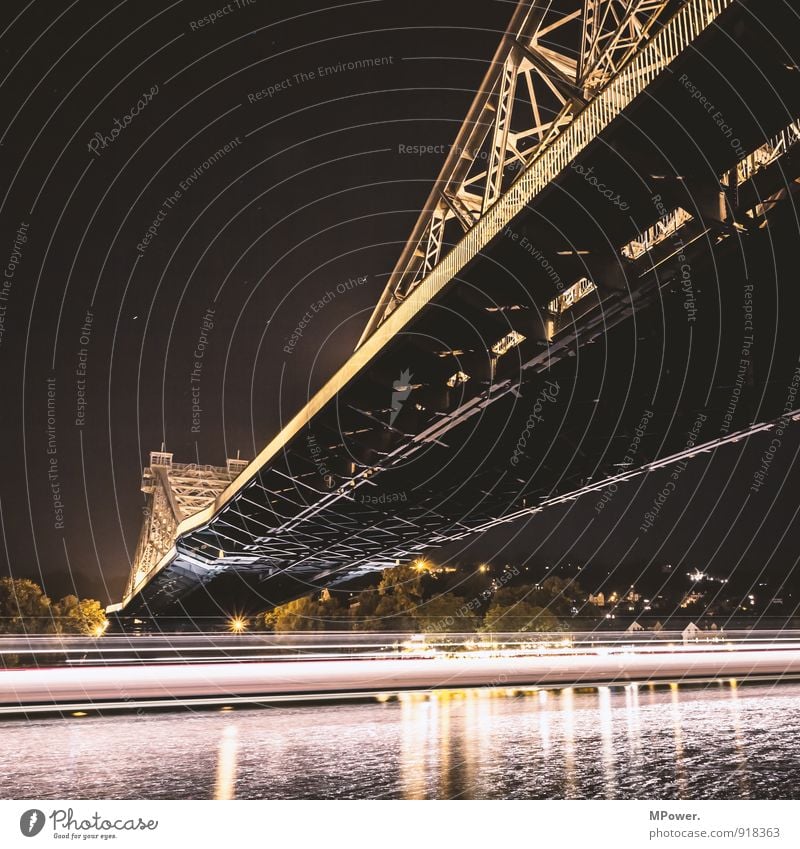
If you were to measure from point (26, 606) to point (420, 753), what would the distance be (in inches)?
2933

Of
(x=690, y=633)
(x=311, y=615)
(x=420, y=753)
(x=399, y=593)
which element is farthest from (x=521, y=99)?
(x=311, y=615)

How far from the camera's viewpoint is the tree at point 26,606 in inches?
2741

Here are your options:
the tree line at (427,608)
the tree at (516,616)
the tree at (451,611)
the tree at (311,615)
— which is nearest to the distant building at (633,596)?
the tree line at (427,608)

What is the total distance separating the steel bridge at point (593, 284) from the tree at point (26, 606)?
187 feet

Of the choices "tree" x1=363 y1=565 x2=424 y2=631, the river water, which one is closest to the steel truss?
the river water

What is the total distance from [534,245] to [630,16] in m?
2.53

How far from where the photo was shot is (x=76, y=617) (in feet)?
233

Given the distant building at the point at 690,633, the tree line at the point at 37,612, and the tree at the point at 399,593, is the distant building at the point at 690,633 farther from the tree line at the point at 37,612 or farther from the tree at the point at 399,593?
the tree line at the point at 37,612

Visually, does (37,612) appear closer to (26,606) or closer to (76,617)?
(26,606)

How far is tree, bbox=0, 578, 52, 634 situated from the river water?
6340 cm

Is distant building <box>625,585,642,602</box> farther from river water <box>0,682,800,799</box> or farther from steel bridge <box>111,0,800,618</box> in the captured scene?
river water <box>0,682,800,799</box>

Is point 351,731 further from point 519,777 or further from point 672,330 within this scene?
point 672,330
